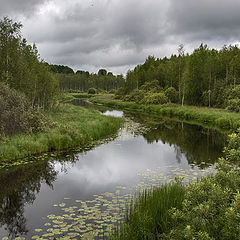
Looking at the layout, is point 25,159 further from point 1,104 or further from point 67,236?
point 67,236

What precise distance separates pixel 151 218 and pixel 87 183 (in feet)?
19.0

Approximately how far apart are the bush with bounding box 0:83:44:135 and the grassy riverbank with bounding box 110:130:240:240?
11213 mm

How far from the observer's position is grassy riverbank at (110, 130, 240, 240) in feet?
13.1

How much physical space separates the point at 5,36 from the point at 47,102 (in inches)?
523

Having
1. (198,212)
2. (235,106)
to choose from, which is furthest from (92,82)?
(198,212)

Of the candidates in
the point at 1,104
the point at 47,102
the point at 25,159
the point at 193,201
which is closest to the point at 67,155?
the point at 25,159

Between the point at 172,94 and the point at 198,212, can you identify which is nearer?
the point at 198,212

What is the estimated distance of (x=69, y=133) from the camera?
687 inches

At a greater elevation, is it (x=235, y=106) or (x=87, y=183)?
(x=235, y=106)

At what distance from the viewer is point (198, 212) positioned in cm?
418

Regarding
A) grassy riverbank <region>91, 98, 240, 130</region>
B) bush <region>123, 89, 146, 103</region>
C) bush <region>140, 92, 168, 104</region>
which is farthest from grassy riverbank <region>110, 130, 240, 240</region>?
bush <region>123, 89, 146, 103</region>

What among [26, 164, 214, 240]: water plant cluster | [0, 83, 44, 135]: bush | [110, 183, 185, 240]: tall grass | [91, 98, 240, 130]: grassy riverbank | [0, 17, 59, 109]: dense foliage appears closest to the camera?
[110, 183, 185, 240]: tall grass

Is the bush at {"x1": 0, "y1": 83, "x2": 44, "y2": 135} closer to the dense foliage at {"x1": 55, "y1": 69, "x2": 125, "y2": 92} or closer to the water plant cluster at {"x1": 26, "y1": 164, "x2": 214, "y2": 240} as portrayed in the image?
the water plant cluster at {"x1": 26, "y1": 164, "x2": 214, "y2": 240}

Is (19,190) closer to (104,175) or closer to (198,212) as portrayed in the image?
(104,175)
